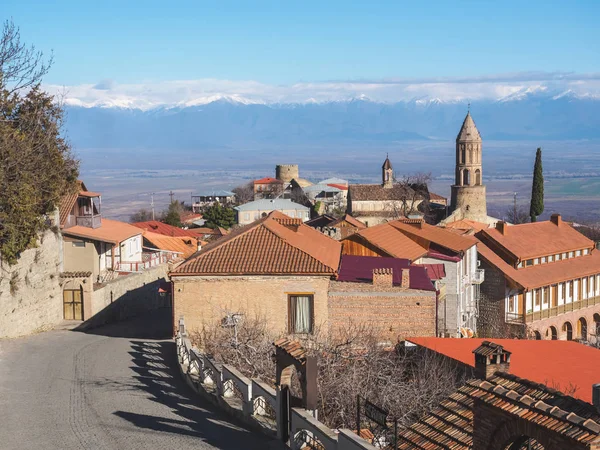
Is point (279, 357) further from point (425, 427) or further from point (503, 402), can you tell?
point (503, 402)

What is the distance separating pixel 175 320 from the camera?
81.5 ft

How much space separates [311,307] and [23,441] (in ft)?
38.5

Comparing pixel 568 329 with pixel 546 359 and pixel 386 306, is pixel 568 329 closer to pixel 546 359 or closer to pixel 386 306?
pixel 386 306

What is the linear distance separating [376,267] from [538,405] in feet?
63.6

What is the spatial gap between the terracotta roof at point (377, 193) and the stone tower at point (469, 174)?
6.56 m

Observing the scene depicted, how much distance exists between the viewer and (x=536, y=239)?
174 feet

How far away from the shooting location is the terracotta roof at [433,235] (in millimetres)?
34869

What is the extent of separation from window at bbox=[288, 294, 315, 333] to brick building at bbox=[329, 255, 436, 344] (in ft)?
1.97

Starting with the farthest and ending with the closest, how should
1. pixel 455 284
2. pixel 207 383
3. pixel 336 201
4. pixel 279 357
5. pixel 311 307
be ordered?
pixel 336 201 < pixel 455 284 < pixel 311 307 < pixel 207 383 < pixel 279 357

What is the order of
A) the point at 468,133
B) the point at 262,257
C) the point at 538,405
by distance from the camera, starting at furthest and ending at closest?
the point at 468,133, the point at 262,257, the point at 538,405

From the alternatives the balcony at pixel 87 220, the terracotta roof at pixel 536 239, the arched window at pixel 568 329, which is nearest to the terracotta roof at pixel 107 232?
the balcony at pixel 87 220

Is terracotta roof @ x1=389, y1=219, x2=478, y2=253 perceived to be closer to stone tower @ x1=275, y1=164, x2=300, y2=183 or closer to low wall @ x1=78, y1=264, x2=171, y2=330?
low wall @ x1=78, y1=264, x2=171, y2=330

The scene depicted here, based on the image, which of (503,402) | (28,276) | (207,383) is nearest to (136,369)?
(207,383)

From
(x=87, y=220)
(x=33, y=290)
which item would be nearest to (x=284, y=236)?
(x=33, y=290)
